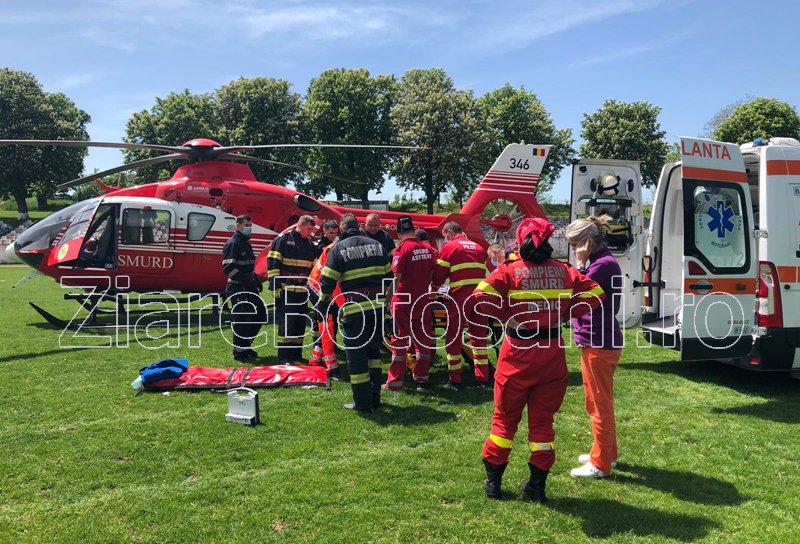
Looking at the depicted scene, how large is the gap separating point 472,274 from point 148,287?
8.09 meters

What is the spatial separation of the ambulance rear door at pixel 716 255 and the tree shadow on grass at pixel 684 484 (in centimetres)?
182

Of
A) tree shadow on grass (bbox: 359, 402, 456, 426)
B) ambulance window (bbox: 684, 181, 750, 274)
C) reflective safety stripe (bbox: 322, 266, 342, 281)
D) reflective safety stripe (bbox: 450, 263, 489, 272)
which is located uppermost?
ambulance window (bbox: 684, 181, 750, 274)

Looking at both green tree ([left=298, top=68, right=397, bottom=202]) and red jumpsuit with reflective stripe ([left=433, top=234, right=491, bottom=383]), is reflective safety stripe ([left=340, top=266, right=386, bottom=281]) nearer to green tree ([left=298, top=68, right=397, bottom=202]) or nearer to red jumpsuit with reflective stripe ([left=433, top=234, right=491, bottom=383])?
red jumpsuit with reflective stripe ([left=433, top=234, right=491, bottom=383])

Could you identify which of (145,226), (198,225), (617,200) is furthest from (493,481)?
(145,226)

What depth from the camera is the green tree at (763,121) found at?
34938 millimetres

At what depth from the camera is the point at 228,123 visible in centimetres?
4141

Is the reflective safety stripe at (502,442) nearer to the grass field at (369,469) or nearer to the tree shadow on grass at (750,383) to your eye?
the grass field at (369,469)

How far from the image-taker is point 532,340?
3.72m

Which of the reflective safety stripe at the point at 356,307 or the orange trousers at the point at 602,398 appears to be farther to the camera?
the reflective safety stripe at the point at 356,307

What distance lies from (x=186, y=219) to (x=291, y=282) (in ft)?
15.8

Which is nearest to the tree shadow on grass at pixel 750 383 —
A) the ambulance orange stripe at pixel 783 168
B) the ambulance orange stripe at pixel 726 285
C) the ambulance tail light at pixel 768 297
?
the ambulance tail light at pixel 768 297

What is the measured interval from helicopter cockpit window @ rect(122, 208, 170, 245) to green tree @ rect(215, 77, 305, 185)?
95.6ft

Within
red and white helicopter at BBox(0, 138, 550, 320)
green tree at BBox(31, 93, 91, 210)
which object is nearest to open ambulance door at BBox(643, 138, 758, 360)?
red and white helicopter at BBox(0, 138, 550, 320)

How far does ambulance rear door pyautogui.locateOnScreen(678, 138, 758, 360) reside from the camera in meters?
5.80
